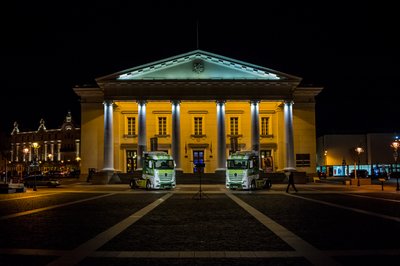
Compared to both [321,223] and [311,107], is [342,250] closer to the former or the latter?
[321,223]

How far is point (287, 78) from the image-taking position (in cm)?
4984

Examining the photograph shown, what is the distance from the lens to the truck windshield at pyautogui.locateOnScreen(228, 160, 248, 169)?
1447 inches

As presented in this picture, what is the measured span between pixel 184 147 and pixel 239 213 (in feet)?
127

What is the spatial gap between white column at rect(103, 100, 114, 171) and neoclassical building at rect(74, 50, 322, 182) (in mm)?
106

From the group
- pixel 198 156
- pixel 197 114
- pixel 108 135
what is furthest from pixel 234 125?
pixel 108 135

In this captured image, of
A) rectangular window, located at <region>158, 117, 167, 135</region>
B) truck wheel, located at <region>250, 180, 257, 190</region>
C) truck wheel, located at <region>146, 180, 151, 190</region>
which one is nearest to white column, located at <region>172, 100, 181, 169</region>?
rectangular window, located at <region>158, 117, 167, 135</region>

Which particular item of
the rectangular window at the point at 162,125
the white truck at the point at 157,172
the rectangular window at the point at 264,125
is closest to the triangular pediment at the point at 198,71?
the rectangular window at the point at 162,125

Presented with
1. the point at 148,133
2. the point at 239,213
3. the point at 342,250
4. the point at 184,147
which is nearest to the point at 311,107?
the point at 184,147

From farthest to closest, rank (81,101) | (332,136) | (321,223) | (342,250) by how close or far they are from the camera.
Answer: (332,136)
(81,101)
(321,223)
(342,250)

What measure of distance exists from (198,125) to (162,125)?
429 cm

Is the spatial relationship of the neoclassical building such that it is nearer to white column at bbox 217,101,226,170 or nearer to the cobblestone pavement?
white column at bbox 217,101,226,170

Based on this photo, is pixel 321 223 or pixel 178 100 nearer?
pixel 321 223

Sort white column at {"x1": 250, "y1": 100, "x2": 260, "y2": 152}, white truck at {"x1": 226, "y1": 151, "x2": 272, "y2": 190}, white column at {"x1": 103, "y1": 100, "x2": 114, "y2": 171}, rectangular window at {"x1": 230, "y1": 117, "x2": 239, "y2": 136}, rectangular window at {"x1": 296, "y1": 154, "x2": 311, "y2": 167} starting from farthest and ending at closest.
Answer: rectangular window at {"x1": 230, "y1": 117, "x2": 239, "y2": 136} < rectangular window at {"x1": 296, "y1": 154, "x2": 311, "y2": 167} < white column at {"x1": 250, "y1": 100, "x2": 260, "y2": 152} < white column at {"x1": 103, "y1": 100, "x2": 114, "y2": 171} < white truck at {"x1": 226, "y1": 151, "x2": 272, "y2": 190}

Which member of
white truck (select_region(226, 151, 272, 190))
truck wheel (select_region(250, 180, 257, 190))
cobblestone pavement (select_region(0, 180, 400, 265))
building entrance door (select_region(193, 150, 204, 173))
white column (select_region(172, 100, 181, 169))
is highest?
white column (select_region(172, 100, 181, 169))
